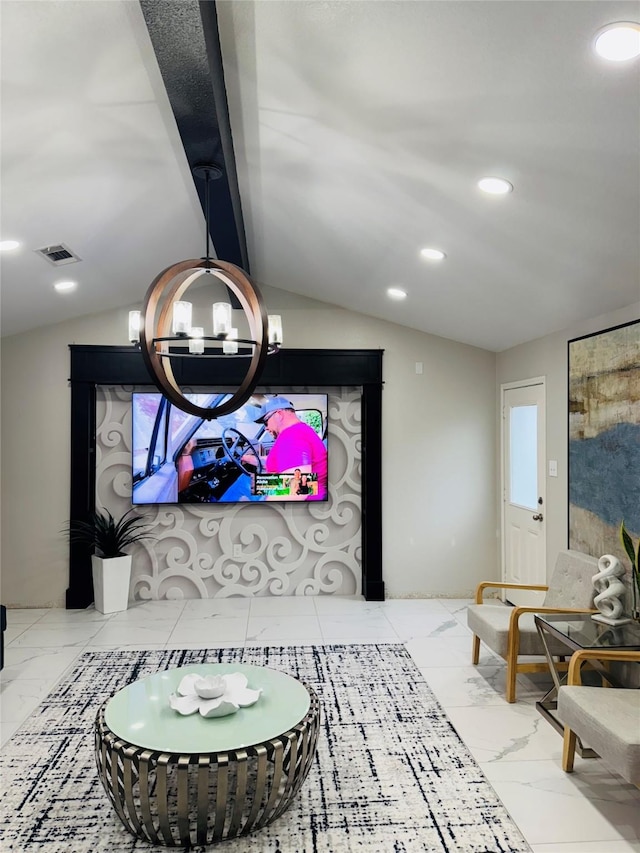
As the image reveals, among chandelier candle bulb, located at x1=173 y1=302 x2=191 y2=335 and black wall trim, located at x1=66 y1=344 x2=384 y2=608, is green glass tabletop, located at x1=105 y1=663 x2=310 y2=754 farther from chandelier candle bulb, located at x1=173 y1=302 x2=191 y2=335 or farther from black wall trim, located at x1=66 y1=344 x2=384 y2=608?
black wall trim, located at x1=66 y1=344 x2=384 y2=608

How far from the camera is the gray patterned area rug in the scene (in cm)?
239

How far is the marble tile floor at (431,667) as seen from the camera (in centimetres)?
256

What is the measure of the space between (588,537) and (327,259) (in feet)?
8.70

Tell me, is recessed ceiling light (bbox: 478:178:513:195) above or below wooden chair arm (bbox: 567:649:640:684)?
above

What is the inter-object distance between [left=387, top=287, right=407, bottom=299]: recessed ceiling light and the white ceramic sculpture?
8.09 ft

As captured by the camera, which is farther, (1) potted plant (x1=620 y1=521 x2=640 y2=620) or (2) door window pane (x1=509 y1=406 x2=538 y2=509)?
(2) door window pane (x1=509 y1=406 x2=538 y2=509)

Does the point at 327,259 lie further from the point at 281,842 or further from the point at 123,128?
the point at 281,842

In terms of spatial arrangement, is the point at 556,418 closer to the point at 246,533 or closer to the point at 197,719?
the point at 246,533

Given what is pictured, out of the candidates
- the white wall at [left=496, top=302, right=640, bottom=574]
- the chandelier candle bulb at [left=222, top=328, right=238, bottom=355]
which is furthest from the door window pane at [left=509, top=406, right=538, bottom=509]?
the chandelier candle bulb at [left=222, top=328, right=238, bottom=355]

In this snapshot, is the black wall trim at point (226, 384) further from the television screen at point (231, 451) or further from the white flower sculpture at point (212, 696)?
the white flower sculpture at point (212, 696)

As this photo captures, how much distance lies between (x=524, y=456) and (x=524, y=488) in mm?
273

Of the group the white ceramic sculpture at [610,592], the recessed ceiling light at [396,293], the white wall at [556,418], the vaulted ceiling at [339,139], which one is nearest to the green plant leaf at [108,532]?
the vaulted ceiling at [339,139]

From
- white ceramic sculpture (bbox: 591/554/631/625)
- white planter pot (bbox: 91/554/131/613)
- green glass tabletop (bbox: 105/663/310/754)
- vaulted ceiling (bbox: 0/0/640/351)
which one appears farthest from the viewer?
white planter pot (bbox: 91/554/131/613)

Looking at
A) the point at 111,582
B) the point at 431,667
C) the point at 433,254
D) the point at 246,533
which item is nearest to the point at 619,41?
the point at 433,254
